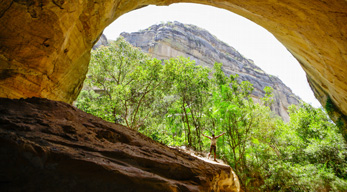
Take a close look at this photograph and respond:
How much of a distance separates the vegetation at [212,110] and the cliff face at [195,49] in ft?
114

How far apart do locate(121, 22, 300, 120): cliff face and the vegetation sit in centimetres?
3469

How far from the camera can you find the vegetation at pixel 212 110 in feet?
43.6

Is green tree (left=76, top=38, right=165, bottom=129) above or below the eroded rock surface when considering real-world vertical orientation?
above

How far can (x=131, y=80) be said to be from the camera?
14.7 meters

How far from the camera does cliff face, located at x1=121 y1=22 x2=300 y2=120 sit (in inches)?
1996

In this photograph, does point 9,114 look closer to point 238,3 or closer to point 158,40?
point 238,3

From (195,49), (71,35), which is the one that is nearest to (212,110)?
(71,35)

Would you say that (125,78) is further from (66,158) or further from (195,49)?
(195,49)

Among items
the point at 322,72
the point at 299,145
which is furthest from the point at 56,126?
the point at 299,145

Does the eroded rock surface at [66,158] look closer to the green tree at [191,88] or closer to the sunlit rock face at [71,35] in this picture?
the sunlit rock face at [71,35]

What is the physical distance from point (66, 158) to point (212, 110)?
13902 millimetres

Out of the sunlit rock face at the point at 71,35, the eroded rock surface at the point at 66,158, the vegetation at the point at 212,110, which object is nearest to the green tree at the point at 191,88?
the vegetation at the point at 212,110

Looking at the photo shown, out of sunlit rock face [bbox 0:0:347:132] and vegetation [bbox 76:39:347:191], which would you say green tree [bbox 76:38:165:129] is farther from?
sunlit rock face [bbox 0:0:347:132]

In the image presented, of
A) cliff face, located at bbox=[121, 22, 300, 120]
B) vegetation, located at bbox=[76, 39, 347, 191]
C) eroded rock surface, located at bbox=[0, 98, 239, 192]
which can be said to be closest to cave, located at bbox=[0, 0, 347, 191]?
eroded rock surface, located at bbox=[0, 98, 239, 192]
